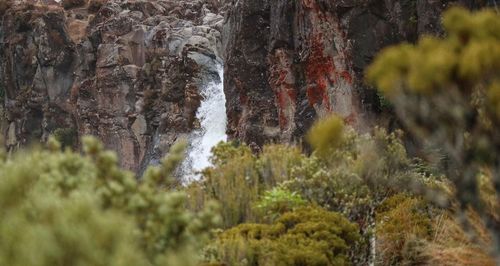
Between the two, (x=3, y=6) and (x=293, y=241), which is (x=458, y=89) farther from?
(x=3, y=6)

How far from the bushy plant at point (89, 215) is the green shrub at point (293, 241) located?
5.98 ft

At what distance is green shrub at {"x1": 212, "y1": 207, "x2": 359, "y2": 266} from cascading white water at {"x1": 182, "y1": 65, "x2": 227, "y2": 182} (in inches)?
900

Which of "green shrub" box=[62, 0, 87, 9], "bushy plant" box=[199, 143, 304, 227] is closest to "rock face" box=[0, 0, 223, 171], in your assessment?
"green shrub" box=[62, 0, 87, 9]

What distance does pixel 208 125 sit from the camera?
3547 cm

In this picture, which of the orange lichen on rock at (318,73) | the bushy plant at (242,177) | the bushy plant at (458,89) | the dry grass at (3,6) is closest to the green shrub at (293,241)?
the bushy plant at (242,177)

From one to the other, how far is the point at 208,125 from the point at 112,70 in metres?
9.10

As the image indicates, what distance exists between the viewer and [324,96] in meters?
24.6

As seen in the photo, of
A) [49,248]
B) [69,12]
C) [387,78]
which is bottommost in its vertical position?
[49,248]

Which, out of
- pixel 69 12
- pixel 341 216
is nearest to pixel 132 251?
pixel 341 216

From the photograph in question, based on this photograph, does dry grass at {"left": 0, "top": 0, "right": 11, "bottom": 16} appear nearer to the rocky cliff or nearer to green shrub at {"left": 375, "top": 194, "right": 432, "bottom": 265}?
the rocky cliff

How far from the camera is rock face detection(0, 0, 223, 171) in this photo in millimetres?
37656

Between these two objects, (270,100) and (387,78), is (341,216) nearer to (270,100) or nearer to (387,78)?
(387,78)

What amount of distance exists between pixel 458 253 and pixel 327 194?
242cm

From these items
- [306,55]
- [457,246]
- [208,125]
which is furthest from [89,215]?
[208,125]
